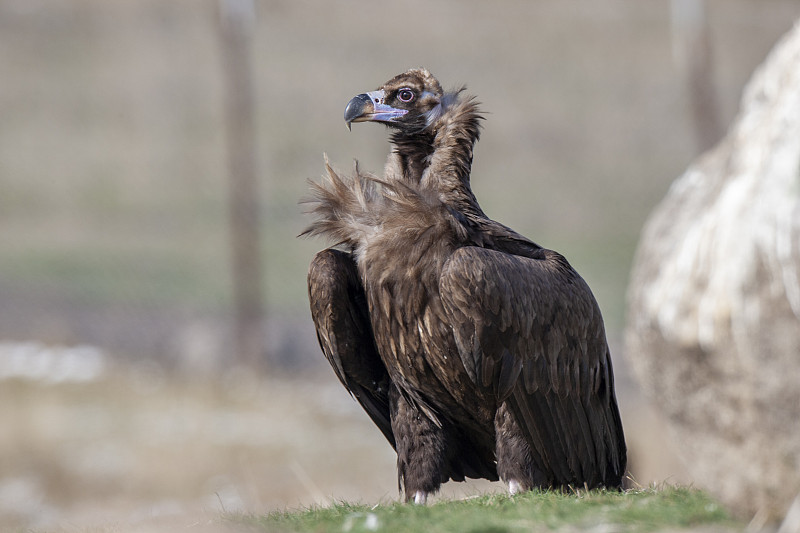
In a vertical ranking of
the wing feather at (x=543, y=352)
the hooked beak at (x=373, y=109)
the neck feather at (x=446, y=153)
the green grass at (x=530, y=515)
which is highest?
the hooked beak at (x=373, y=109)

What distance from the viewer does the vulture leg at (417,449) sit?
6211 mm

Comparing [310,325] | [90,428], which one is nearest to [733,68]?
[310,325]

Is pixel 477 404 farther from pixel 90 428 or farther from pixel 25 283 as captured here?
pixel 25 283

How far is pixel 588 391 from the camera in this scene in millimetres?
6281

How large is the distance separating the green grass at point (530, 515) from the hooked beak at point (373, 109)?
2336 millimetres

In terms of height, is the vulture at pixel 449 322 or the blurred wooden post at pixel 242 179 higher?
the blurred wooden post at pixel 242 179

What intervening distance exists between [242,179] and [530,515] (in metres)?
10.3

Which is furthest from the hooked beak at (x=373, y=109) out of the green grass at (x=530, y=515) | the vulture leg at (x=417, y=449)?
the green grass at (x=530, y=515)

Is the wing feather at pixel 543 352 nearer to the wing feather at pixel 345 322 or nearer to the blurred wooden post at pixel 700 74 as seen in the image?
the wing feather at pixel 345 322

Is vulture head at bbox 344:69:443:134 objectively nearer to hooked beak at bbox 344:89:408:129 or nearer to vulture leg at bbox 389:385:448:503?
hooked beak at bbox 344:89:408:129

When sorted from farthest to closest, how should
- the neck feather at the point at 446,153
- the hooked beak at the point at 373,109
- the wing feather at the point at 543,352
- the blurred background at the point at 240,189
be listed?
the blurred background at the point at 240,189
the hooked beak at the point at 373,109
the neck feather at the point at 446,153
the wing feather at the point at 543,352

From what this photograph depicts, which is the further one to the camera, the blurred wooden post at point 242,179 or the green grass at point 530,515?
the blurred wooden post at point 242,179

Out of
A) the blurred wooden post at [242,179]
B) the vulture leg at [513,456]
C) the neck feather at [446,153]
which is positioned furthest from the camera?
the blurred wooden post at [242,179]

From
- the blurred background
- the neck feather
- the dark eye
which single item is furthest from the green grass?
the dark eye
